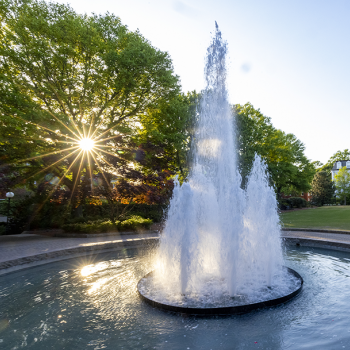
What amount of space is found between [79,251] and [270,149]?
26.4 metres

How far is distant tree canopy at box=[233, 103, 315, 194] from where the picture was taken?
24.6m

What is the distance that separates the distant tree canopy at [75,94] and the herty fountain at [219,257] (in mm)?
8171

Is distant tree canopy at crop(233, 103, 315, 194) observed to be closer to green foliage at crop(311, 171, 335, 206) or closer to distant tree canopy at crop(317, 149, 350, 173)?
green foliage at crop(311, 171, 335, 206)

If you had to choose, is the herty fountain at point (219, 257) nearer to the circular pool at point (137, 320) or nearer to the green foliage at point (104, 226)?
the circular pool at point (137, 320)

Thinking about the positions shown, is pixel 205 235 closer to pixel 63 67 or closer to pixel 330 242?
pixel 330 242

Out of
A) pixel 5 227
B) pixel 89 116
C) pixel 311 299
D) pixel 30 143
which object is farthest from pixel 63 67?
pixel 311 299

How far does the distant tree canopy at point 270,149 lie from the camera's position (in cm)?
2462

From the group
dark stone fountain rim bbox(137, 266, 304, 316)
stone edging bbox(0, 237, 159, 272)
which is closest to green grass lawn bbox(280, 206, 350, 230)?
stone edging bbox(0, 237, 159, 272)

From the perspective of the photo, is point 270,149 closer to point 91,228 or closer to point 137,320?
point 91,228

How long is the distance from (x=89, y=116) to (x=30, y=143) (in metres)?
5.07

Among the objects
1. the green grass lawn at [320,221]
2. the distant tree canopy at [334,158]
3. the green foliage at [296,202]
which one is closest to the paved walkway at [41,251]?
the green grass lawn at [320,221]

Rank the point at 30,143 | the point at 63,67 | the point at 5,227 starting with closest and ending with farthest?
the point at 30,143 < the point at 63,67 < the point at 5,227

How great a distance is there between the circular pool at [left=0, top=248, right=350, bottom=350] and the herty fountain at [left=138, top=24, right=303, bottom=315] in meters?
0.32

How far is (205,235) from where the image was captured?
7457 millimetres
